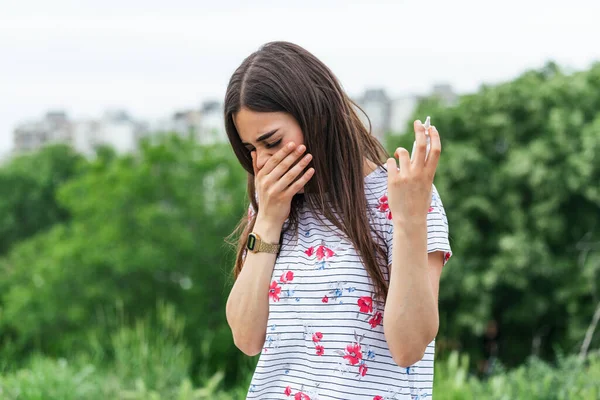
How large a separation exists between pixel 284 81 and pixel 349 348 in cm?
54

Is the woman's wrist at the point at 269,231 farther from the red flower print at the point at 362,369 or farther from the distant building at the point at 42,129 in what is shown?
the distant building at the point at 42,129

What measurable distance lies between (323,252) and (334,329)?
15cm

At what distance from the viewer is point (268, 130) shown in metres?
1.47

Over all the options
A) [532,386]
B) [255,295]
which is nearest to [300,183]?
[255,295]

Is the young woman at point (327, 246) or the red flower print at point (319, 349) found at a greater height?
the young woman at point (327, 246)

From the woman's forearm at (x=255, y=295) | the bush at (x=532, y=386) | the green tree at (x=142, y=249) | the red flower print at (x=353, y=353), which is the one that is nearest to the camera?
the red flower print at (x=353, y=353)

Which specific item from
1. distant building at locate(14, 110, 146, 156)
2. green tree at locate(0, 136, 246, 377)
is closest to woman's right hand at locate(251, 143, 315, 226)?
green tree at locate(0, 136, 246, 377)

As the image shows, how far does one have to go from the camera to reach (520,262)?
13203mm

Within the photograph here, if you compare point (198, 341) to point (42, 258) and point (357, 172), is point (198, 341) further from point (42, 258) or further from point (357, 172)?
point (357, 172)

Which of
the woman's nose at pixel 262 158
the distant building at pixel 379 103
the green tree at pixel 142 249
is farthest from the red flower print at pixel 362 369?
the distant building at pixel 379 103

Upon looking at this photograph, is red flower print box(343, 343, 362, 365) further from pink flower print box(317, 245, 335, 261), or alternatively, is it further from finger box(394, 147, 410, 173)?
finger box(394, 147, 410, 173)

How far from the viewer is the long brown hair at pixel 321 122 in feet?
4.71

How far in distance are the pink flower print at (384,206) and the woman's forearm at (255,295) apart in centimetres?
22

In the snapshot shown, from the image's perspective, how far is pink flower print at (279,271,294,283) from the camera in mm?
1482
